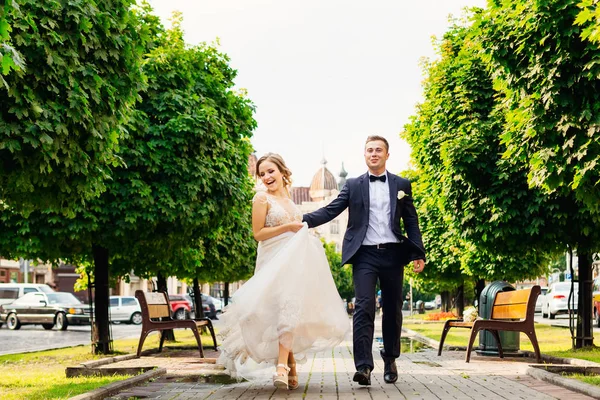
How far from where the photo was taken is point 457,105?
1941 centimetres

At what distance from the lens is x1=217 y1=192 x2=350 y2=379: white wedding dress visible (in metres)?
8.20

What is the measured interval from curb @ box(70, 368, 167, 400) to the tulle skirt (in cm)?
111

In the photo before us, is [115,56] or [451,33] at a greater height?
[451,33]

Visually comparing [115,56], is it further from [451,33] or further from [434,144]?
[451,33]

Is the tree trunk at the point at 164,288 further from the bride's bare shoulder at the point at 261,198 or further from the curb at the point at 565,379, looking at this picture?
the bride's bare shoulder at the point at 261,198

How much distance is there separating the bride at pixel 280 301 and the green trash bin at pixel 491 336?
7.29m

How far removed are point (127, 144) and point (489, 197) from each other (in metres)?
6.79

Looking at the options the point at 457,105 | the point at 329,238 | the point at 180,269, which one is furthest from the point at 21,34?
the point at 329,238

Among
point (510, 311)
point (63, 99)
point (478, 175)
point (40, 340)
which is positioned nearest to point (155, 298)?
point (510, 311)

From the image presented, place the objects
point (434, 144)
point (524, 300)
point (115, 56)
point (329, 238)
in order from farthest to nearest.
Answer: point (329, 238)
point (434, 144)
point (524, 300)
point (115, 56)

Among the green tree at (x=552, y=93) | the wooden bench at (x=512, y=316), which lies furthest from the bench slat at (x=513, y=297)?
the green tree at (x=552, y=93)

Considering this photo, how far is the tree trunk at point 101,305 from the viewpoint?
16.1 metres

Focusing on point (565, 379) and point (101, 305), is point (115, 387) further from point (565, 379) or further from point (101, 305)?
point (101, 305)

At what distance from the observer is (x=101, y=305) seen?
16500mm
